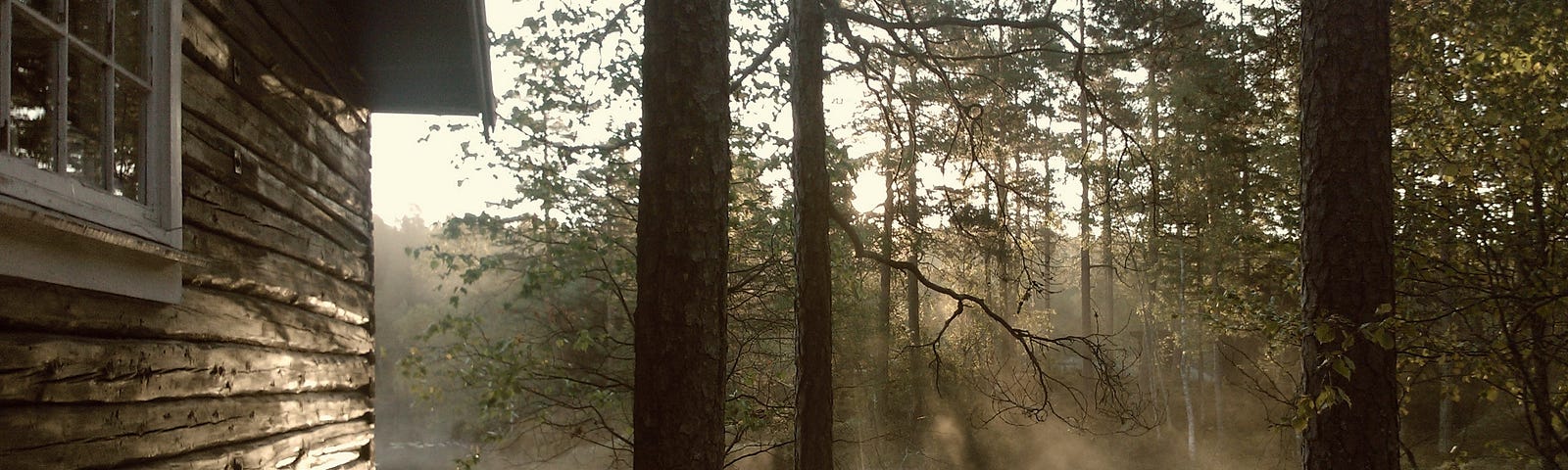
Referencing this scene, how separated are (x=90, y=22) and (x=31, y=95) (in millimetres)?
360

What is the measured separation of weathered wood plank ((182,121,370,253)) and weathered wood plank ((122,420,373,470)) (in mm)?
923

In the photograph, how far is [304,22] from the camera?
507cm

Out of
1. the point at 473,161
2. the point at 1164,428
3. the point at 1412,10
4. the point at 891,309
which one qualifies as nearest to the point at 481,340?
the point at 473,161

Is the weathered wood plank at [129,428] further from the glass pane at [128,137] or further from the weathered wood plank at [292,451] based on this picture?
the glass pane at [128,137]

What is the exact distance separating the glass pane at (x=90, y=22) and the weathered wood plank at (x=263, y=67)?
63 cm

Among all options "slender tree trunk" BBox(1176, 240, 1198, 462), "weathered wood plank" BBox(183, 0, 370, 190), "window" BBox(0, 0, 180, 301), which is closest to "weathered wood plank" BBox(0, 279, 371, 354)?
"window" BBox(0, 0, 180, 301)

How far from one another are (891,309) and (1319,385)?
58.0 feet

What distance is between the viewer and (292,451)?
15.1 feet

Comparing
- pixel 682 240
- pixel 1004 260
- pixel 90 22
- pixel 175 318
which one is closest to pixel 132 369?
pixel 175 318

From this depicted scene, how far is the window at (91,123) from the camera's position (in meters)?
2.43

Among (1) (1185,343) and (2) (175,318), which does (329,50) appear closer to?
(2) (175,318)

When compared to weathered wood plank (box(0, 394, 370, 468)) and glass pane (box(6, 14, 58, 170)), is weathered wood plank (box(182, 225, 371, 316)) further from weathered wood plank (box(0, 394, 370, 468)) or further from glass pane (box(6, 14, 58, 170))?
glass pane (box(6, 14, 58, 170))

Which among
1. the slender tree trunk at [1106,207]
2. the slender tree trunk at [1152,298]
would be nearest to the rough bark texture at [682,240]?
the slender tree trunk at [1106,207]

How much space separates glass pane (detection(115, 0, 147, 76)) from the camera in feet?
9.73
